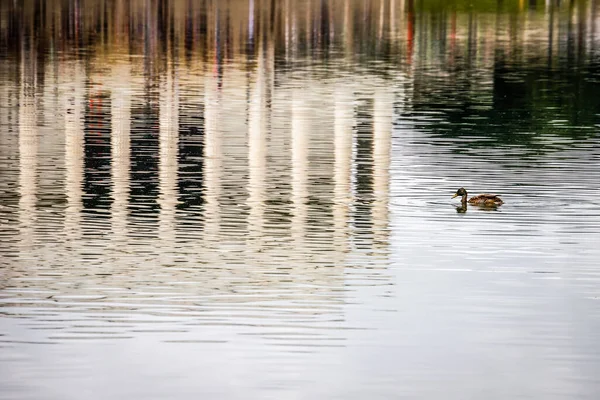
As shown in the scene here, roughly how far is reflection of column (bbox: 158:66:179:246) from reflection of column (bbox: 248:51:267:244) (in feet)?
4.21

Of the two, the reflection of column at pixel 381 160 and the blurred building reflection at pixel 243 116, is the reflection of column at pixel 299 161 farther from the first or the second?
the reflection of column at pixel 381 160

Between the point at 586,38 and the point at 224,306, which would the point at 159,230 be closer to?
the point at 224,306

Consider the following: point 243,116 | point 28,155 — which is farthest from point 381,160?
point 243,116

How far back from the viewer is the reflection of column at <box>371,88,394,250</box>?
81.0 feet

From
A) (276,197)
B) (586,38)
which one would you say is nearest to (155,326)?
(276,197)

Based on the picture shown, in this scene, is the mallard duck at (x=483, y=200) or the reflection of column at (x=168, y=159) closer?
the reflection of column at (x=168, y=159)

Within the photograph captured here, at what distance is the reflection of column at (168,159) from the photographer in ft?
80.7

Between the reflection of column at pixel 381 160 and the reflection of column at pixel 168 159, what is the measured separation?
10.4ft

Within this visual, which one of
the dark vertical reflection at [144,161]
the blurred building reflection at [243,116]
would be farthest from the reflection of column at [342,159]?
the dark vertical reflection at [144,161]

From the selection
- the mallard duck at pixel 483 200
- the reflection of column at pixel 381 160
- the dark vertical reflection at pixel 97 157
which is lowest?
the dark vertical reflection at pixel 97 157

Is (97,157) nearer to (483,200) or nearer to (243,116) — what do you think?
(243,116)

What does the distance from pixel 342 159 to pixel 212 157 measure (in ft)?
8.95

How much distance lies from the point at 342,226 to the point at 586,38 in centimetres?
5862

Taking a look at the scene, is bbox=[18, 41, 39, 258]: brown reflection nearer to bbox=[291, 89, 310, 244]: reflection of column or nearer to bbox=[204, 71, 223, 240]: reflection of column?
bbox=[204, 71, 223, 240]: reflection of column
